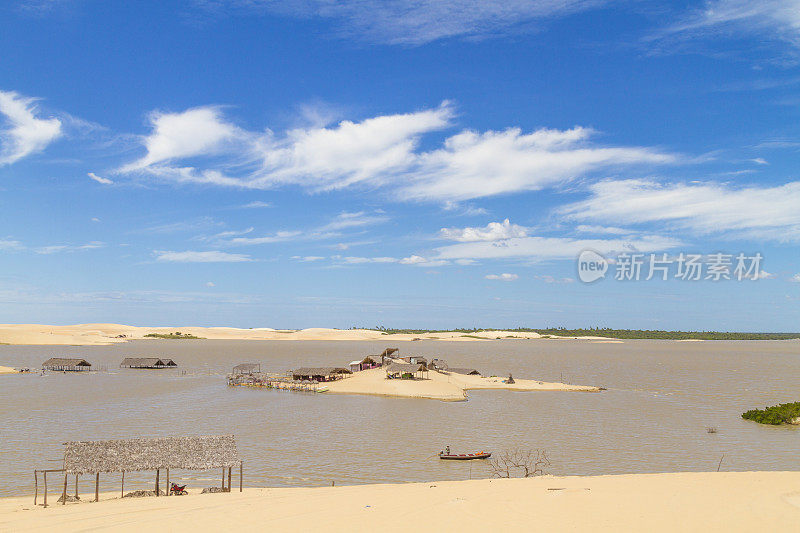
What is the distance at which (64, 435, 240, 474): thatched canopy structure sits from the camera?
22000 mm

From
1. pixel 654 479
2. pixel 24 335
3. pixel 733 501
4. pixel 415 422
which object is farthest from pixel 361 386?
pixel 24 335

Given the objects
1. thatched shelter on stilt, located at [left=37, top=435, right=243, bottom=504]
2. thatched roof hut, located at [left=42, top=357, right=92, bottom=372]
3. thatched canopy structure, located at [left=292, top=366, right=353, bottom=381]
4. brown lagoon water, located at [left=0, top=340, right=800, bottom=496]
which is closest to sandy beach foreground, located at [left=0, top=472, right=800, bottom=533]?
thatched shelter on stilt, located at [left=37, top=435, right=243, bottom=504]

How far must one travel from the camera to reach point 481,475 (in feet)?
86.0

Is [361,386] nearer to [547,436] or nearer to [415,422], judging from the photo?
[415,422]

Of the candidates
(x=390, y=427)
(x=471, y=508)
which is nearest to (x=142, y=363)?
(x=390, y=427)

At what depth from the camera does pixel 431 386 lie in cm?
5900

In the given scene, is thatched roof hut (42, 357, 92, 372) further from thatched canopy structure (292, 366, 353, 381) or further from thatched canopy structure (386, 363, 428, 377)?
thatched canopy structure (386, 363, 428, 377)

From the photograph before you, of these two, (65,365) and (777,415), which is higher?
(777,415)

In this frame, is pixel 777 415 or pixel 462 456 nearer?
pixel 462 456

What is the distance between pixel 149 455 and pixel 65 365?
6912 cm

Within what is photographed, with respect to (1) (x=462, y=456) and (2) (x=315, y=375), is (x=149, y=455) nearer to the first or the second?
(1) (x=462, y=456)

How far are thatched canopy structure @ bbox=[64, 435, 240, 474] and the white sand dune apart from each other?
31910mm

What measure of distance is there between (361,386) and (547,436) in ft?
93.7

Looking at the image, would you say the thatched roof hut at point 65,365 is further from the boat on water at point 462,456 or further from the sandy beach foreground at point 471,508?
the boat on water at point 462,456
